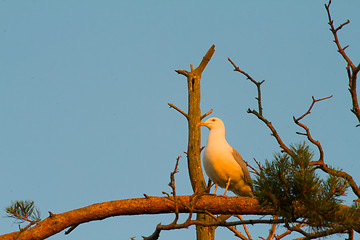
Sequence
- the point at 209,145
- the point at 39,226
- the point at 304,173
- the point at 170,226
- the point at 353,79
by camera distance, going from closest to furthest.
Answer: the point at 304,173 < the point at 170,226 < the point at 353,79 < the point at 39,226 < the point at 209,145

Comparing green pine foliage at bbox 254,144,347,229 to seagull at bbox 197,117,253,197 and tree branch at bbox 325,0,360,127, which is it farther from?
seagull at bbox 197,117,253,197

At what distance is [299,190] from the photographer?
3799 mm

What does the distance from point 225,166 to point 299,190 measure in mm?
3627

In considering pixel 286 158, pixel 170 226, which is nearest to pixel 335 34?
pixel 286 158

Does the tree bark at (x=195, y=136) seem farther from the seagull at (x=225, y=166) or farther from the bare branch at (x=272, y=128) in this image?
the bare branch at (x=272, y=128)

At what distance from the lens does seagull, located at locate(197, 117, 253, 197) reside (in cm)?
743

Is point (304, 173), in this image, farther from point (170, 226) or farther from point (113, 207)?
point (113, 207)

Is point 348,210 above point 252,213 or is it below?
below

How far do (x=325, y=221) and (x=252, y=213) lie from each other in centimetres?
197

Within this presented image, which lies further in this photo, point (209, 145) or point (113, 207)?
point (209, 145)

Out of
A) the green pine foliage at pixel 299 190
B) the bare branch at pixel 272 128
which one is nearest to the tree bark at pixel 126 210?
the bare branch at pixel 272 128

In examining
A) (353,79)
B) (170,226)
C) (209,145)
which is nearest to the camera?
(170,226)

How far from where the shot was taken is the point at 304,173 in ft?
12.2

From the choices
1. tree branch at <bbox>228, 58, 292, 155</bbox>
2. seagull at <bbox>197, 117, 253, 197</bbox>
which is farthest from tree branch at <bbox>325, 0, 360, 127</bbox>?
seagull at <bbox>197, 117, 253, 197</bbox>
